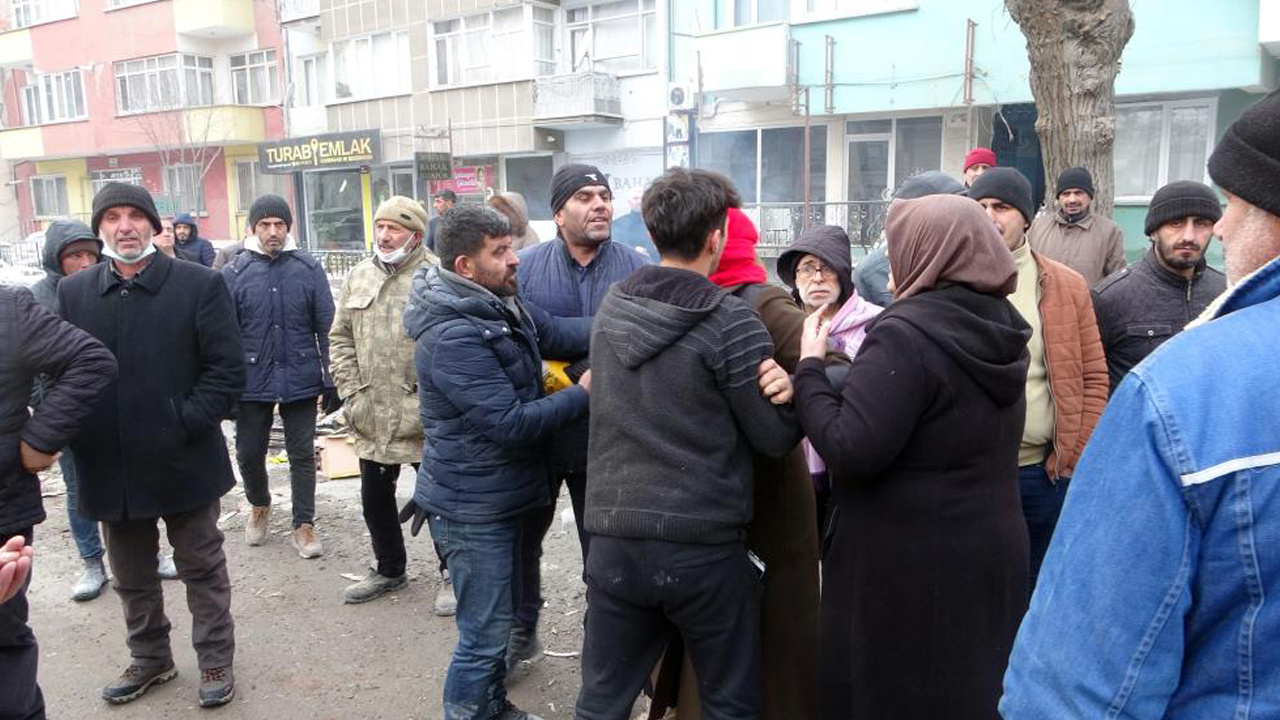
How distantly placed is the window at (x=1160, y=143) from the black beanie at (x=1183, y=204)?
1112cm

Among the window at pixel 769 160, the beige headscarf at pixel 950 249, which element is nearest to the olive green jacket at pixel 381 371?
the beige headscarf at pixel 950 249

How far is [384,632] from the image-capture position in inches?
169

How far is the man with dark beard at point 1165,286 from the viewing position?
3.66 m

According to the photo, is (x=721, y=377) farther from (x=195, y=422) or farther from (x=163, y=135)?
(x=163, y=135)

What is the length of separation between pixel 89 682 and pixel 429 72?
20.6 m

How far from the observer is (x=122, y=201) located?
3.59 m

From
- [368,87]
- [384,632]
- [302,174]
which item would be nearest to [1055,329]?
[384,632]

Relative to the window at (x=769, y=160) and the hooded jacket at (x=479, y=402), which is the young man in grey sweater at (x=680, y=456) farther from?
the window at (x=769, y=160)

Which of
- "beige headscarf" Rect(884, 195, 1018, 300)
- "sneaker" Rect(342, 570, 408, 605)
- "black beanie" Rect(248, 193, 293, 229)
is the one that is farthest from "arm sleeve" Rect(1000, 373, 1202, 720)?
"black beanie" Rect(248, 193, 293, 229)

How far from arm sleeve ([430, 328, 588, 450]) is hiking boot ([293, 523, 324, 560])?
273 centimetres

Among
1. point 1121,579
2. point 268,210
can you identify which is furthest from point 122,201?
point 1121,579

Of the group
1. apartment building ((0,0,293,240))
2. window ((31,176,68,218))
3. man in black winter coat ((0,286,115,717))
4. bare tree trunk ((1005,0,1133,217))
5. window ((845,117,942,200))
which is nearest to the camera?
man in black winter coat ((0,286,115,717))

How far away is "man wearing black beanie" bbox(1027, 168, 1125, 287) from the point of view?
5301mm

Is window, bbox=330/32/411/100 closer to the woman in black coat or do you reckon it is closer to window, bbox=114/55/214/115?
window, bbox=114/55/214/115
